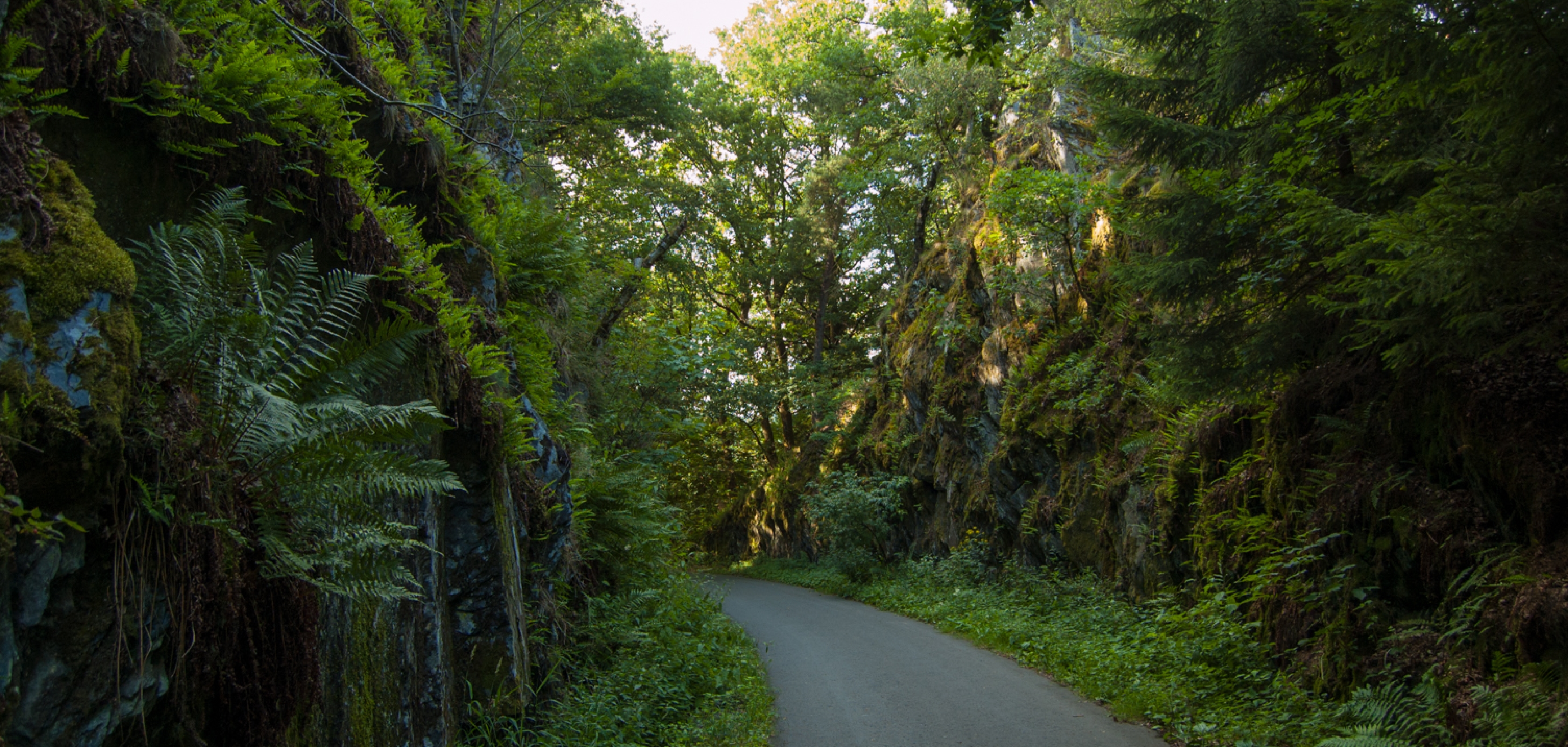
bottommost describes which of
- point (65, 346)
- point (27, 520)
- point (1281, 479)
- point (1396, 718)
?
point (1396, 718)

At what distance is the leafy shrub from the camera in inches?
707

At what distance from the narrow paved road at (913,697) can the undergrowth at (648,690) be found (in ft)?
1.46

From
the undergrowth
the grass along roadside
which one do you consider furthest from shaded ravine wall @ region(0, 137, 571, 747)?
the grass along roadside

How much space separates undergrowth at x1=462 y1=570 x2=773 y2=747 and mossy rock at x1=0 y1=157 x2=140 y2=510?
3584 mm

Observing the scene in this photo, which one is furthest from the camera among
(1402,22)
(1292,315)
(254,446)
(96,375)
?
(1292,315)

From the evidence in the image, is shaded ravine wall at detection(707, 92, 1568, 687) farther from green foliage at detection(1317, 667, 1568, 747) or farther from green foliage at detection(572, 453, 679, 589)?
green foliage at detection(572, 453, 679, 589)

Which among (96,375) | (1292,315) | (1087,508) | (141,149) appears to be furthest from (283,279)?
(1087,508)

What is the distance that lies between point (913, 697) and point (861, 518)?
10.5 meters

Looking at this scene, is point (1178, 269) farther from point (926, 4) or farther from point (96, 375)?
point (926, 4)

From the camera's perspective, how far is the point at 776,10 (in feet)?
99.6

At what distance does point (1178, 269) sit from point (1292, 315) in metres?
1.00

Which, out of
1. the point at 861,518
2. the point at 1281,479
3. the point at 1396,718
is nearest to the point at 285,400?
the point at 1396,718

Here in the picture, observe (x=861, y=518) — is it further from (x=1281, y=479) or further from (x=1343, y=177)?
(x=1343, y=177)

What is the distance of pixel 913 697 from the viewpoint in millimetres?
7688
